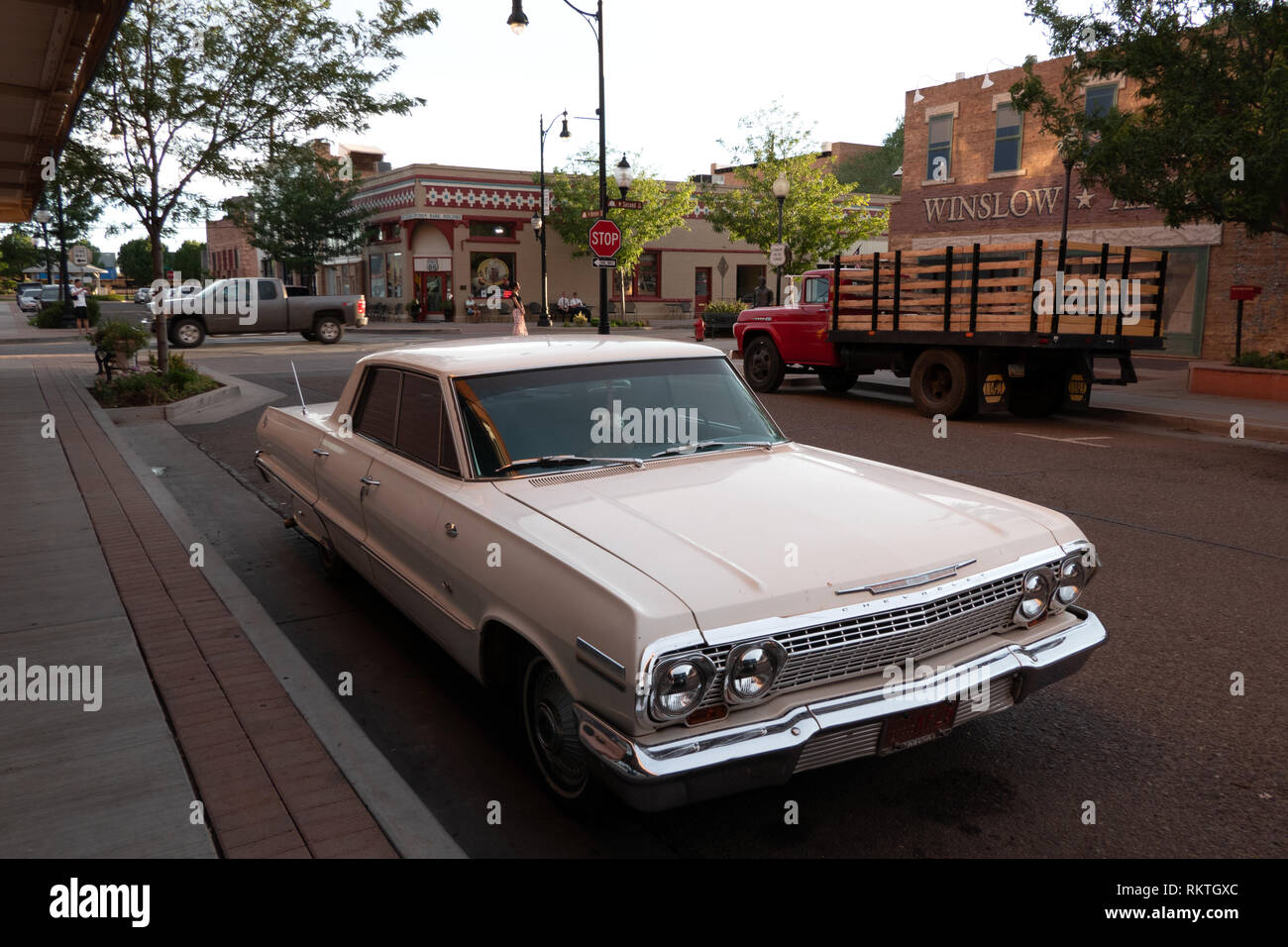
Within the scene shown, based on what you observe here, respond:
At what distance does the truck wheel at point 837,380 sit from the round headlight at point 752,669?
1452 cm

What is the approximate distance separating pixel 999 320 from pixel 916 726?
35.7ft

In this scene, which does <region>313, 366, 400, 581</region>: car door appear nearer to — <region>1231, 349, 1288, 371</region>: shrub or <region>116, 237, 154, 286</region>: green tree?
<region>1231, 349, 1288, 371</region>: shrub

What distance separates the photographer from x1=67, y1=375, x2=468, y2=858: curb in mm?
3172

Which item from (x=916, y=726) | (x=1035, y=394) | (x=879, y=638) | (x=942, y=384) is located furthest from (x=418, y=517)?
(x=1035, y=394)

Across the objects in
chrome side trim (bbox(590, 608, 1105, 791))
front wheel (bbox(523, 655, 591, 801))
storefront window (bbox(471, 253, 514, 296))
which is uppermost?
storefront window (bbox(471, 253, 514, 296))

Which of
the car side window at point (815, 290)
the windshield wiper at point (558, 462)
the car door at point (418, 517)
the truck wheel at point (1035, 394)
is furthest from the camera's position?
the car side window at point (815, 290)

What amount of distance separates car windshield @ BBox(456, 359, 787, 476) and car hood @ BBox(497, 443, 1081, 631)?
5.0 inches

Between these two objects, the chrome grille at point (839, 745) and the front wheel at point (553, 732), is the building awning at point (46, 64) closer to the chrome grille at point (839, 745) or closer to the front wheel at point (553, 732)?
the front wheel at point (553, 732)

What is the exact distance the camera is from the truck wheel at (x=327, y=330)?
3044cm

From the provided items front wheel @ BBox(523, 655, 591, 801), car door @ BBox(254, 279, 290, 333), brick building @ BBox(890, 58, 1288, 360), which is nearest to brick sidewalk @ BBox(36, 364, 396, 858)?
front wheel @ BBox(523, 655, 591, 801)

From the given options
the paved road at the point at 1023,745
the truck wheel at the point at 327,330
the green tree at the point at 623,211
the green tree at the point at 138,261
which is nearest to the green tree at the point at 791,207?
the green tree at the point at 623,211

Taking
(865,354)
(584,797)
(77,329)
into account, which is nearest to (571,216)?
(77,329)
